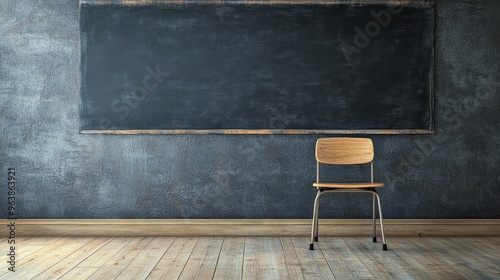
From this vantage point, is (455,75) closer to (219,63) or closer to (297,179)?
(297,179)

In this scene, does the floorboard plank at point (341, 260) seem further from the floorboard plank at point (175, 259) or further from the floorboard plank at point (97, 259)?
the floorboard plank at point (97, 259)

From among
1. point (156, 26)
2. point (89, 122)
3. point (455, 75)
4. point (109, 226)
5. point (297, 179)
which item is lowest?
point (109, 226)

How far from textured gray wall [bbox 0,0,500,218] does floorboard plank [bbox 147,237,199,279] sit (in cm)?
37

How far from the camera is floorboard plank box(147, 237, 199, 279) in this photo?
3645mm

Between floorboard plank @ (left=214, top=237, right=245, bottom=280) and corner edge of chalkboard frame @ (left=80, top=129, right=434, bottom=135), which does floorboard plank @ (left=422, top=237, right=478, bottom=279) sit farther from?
floorboard plank @ (left=214, top=237, right=245, bottom=280)

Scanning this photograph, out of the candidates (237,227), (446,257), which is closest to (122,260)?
(237,227)

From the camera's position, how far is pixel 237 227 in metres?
5.14

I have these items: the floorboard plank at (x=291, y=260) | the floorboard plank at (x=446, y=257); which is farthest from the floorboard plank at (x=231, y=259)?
the floorboard plank at (x=446, y=257)

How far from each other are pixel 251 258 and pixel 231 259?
0.13 metres

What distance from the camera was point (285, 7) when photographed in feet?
17.0

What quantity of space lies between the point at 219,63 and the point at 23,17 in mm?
1593

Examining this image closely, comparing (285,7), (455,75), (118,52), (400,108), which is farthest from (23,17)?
(455,75)

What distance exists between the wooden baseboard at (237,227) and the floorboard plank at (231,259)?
17cm

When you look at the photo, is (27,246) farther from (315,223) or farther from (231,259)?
(315,223)
